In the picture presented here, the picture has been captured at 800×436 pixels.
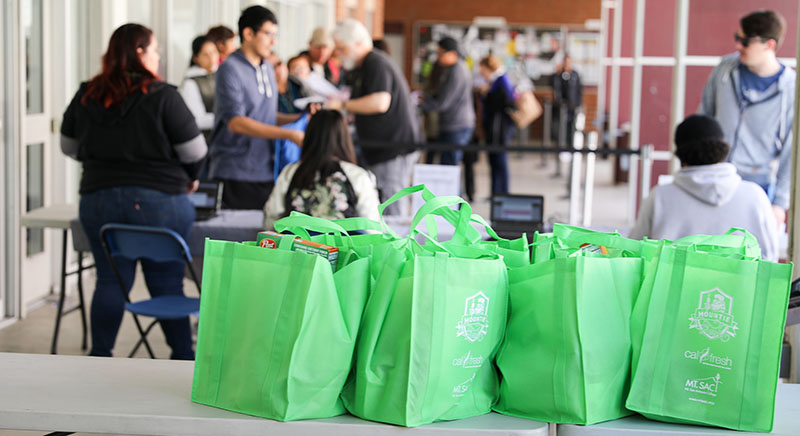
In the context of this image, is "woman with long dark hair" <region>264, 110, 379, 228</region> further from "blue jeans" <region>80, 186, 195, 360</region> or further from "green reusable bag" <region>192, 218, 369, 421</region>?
"green reusable bag" <region>192, 218, 369, 421</region>

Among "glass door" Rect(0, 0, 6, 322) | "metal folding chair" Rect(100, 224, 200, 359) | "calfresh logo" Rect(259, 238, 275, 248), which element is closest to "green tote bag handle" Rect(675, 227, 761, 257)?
"calfresh logo" Rect(259, 238, 275, 248)

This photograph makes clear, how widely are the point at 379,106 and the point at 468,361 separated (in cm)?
356

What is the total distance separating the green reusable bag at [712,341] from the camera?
167 centimetres

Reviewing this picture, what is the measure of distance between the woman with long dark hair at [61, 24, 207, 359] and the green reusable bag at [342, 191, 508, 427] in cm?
202

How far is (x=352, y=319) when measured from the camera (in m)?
1.68

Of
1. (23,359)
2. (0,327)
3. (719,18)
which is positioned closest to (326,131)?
(23,359)

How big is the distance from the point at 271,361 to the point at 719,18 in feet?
16.3

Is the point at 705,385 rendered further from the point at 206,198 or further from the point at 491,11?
the point at 491,11

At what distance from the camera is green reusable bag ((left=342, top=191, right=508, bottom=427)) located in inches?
64.7

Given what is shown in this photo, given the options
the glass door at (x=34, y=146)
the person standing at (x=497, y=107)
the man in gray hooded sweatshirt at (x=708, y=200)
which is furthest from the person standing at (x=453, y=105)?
the man in gray hooded sweatshirt at (x=708, y=200)

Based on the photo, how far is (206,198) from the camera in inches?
169

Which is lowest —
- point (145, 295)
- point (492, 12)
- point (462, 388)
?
point (145, 295)

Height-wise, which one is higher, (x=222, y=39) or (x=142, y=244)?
(x=222, y=39)

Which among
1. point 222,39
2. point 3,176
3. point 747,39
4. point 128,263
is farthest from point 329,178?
point 222,39
